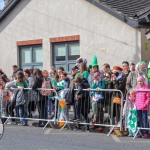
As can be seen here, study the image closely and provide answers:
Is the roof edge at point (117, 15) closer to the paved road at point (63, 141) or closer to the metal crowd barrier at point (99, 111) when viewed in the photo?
the metal crowd barrier at point (99, 111)

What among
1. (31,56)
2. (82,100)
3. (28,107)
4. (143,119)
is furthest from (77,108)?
(31,56)

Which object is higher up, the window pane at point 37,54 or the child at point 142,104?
the window pane at point 37,54

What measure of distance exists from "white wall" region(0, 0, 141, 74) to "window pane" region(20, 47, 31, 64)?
12.7 inches

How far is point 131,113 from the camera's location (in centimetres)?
1207

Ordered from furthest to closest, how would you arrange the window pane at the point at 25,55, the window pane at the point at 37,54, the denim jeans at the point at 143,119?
the window pane at the point at 25,55 < the window pane at the point at 37,54 < the denim jeans at the point at 143,119

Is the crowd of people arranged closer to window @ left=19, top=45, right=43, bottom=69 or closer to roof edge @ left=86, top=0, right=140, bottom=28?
roof edge @ left=86, top=0, right=140, bottom=28

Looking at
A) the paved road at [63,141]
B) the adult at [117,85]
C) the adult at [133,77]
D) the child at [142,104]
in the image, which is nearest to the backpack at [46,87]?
the paved road at [63,141]

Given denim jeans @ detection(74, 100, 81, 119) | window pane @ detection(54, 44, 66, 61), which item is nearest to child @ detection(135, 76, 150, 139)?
denim jeans @ detection(74, 100, 81, 119)

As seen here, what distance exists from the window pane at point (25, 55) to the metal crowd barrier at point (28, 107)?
7.04 m

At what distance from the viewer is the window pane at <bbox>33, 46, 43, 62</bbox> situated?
21.2 m

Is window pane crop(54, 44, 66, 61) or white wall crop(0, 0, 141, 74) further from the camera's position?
window pane crop(54, 44, 66, 61)

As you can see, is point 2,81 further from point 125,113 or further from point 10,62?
point 10,62

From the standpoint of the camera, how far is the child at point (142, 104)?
1173 cm

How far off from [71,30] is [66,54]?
109cm
